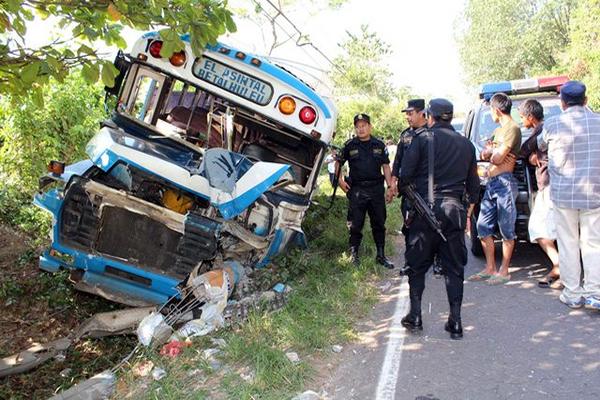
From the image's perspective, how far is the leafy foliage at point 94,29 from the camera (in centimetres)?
286

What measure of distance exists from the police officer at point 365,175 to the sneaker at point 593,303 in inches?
88.5

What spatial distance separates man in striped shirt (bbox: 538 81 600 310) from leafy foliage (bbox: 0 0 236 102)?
3125 millimetres

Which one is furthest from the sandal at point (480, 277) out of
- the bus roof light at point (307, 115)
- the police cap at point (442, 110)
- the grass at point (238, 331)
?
the bus roof light at point (307, 115)

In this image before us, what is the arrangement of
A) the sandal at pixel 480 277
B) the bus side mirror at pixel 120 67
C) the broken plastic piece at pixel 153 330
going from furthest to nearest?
the sandal at pixel 480 277 < the bus side mirror at pixel 120 67 < the broken plastic piece at pixel 153 330

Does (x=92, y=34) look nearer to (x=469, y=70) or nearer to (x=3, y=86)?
(x=3, y=86)

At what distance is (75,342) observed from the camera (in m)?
4.69

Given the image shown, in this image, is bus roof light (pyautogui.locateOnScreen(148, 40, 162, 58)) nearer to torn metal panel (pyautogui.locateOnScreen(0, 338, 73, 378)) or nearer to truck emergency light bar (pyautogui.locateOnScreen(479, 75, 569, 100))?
torn metal panel (pyautogui.locateOnScreen(0, 338, 73, 378))

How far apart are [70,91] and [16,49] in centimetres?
598

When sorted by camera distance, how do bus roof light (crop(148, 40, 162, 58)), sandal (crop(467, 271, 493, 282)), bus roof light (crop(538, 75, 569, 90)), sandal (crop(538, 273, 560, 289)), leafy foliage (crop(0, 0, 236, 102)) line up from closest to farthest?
1. leafy foliage (crop(0, 0, 236, 102))
2. sandal (crop(538, 273, 560, 289))
3. bus roof light (crop(148, 40, 162, 58))
4. sandal (crop(467, 271, 493, 282))
5. bus roof light (crop(538, 75, 569, 90))

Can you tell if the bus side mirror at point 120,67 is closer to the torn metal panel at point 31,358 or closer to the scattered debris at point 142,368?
the torn metal panel at point 31,358

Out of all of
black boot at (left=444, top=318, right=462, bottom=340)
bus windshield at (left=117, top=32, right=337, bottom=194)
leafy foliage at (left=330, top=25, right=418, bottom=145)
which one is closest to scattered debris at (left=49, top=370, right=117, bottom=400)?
bus windshield at (left=117, top=32, right=337, bottom=194)

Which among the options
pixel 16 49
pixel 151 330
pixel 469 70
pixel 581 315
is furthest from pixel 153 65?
pixel 469 70

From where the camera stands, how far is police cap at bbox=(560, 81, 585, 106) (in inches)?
172

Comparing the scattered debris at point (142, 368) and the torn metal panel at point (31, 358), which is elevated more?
the scattered debris at point (142, 368)
